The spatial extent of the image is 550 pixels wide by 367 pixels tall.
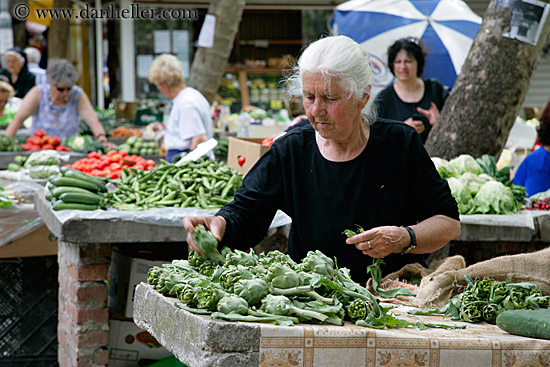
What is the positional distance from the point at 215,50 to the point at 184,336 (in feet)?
22.6

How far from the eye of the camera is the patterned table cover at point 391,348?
2.10m

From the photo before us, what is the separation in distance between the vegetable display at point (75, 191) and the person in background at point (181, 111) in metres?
1.56

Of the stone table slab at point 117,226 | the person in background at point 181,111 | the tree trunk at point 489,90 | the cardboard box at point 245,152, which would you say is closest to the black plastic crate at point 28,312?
the stone table slab at point 117,226

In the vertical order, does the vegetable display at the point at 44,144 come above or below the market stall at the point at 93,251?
above

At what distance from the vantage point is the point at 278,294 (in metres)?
2.28

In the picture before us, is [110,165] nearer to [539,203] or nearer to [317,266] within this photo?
[539,203]

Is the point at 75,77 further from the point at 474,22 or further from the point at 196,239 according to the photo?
the point at 196,239

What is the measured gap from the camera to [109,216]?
172 inches

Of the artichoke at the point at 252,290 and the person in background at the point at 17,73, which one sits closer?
the artichoke at the point at 252,290

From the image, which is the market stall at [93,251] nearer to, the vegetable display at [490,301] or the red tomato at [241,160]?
the red tomato at [241,160]

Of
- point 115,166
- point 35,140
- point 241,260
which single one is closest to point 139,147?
point 35,140

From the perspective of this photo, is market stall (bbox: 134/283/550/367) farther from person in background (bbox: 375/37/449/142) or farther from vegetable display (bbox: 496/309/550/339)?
person in background (bbox: 375/37/449/142)

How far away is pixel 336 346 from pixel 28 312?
3.98 meters

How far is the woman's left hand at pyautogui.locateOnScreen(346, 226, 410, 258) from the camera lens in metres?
2.61
